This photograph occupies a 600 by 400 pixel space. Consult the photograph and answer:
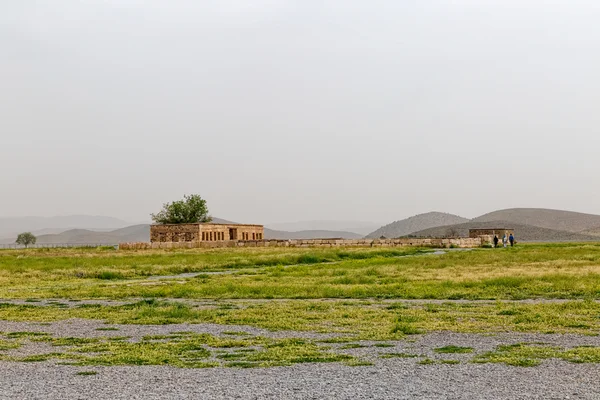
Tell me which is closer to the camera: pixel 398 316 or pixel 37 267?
pixel 398 316

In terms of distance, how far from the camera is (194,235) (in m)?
68.6

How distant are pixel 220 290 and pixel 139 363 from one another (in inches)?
484

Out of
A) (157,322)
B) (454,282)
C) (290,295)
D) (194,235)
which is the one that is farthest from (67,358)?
(194,235)

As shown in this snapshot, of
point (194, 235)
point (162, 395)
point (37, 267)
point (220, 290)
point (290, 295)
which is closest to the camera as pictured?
point (162, 395)

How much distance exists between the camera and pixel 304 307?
57.4ft

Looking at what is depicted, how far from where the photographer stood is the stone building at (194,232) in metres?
68.6

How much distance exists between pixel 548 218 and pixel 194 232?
12607 cm

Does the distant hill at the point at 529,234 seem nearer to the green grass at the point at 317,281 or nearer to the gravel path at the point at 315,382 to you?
the green grass at the point at 317,281

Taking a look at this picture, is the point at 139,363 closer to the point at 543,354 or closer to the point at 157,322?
the point at 157,322

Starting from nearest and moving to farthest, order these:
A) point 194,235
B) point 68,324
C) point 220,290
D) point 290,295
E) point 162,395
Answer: point 162,395 < point 68,324 < point 290,295 < point 220,290 < point 194,235

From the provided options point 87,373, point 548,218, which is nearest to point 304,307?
point 87,373

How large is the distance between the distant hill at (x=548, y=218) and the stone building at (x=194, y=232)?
321ft

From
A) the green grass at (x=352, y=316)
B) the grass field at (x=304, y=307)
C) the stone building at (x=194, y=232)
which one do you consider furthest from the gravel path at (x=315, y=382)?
the stone building at (x=194, y=232)

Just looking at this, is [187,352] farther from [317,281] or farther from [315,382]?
[317,281]
